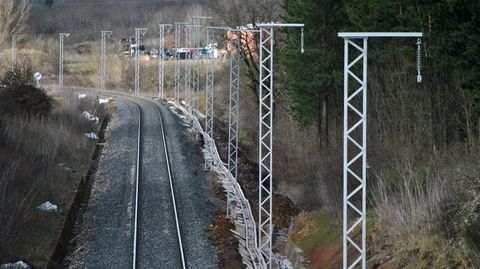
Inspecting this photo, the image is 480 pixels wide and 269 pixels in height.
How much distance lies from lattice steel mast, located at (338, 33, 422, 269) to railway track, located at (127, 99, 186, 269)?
4.32m

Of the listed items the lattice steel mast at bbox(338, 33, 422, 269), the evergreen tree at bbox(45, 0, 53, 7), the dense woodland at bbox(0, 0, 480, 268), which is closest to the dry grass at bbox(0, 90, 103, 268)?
the dense woodland at bbox(0, 0, 480, 268)

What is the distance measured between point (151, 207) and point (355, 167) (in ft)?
25.5

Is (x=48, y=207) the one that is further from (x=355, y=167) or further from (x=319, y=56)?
(x=319, y=56)

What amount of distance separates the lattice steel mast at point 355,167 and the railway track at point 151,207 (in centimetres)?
432

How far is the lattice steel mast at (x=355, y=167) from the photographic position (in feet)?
33.0

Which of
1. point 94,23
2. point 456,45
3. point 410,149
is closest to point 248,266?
point 410,149

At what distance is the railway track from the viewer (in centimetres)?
1842

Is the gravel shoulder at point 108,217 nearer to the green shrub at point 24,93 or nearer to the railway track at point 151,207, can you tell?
the railway track at point 151,207

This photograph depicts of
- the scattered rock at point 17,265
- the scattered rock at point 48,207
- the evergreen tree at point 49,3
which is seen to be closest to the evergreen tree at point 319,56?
the scattered rock at point 48,207

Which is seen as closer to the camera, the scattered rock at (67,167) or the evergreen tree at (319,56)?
the evergreen tree at (319,56)

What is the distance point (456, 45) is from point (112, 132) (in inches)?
1170

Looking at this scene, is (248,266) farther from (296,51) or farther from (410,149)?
(296,51)

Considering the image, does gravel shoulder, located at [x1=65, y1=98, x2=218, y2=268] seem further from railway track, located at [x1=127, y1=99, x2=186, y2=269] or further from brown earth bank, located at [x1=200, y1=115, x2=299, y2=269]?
brown earth bank, located at [x1=200, y1=115, x2=299, y2=269]

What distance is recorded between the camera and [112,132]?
42.9 m
